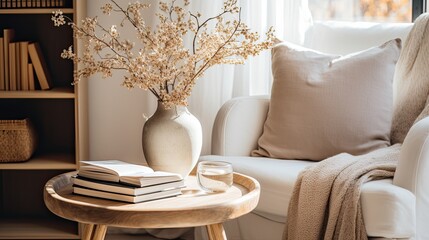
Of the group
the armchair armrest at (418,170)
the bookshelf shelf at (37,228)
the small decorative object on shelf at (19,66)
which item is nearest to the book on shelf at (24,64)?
the small decorative object on shelf at (19,66)

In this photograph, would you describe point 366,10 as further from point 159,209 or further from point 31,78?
point 159,209

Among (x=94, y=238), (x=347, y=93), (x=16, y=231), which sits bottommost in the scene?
(x=16, y=231)

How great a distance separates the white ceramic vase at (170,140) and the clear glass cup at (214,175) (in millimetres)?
124

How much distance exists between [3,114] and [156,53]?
146 centimetres

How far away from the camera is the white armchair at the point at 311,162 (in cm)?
190

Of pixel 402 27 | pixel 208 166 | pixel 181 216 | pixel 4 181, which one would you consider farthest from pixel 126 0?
pixel 181 216

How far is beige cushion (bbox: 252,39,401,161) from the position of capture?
2.52 m

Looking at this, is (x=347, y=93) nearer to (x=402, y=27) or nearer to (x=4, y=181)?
(x=402, y=27)

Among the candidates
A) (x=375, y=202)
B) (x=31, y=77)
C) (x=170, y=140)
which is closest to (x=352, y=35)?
(x=375, y=202)

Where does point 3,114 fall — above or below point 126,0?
below

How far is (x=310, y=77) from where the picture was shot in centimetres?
260

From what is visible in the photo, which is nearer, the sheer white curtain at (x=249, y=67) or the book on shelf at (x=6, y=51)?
the book on shelf at (x=6, y=51)

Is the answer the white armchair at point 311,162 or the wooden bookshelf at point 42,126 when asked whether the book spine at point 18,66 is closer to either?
the wooden bookshelf at point 42,126

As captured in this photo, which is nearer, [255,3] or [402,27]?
[402,27]
